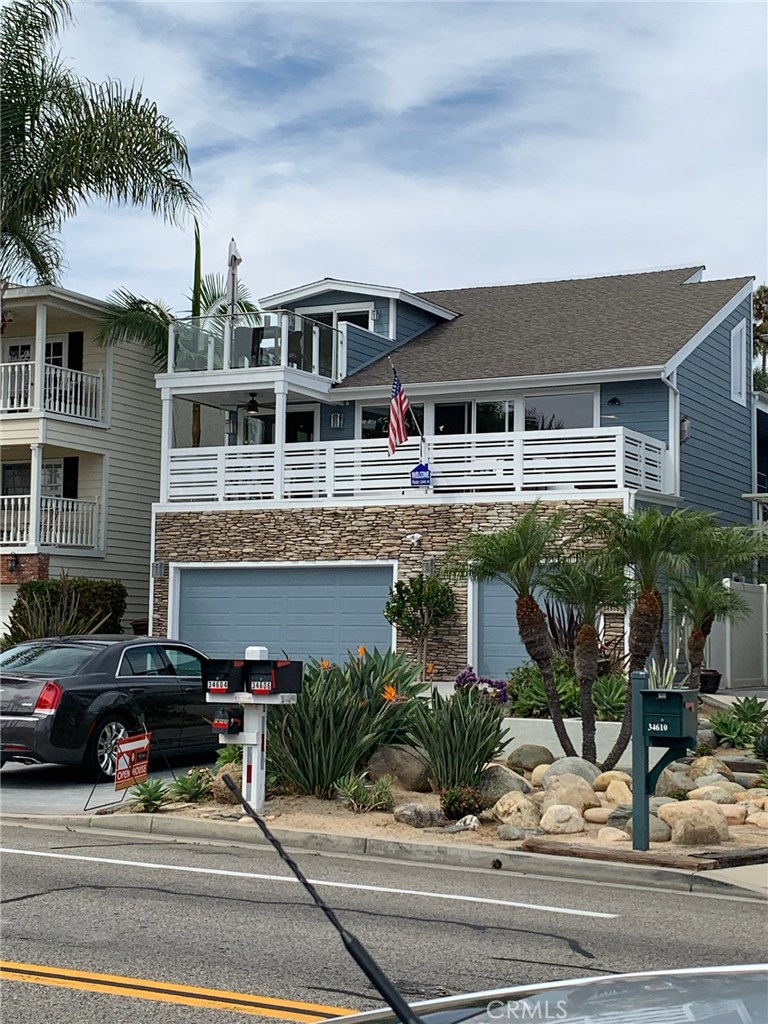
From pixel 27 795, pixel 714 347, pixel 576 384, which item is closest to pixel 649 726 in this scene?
pixel 27 795

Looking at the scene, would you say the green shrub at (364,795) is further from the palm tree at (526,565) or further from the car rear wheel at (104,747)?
the car rear wheel at (104,747)

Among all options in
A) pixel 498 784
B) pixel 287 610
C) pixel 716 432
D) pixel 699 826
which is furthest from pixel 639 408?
pixel 699 826

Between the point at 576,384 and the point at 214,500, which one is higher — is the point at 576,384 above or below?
above

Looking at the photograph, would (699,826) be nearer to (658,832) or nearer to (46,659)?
(658,832)

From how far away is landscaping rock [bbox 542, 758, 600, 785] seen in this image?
13867 millimetres

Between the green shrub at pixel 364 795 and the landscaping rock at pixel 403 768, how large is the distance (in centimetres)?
70

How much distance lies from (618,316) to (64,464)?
13.4 meters

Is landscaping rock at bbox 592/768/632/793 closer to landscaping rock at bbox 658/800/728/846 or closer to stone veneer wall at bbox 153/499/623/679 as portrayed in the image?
landscaping rock at bbox 658/800/728/846

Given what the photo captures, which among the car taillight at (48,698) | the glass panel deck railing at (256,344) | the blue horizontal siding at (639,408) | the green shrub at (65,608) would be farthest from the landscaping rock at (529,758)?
the glass panel deck railing at (256,344)

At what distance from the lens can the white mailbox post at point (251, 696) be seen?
40.9 feet

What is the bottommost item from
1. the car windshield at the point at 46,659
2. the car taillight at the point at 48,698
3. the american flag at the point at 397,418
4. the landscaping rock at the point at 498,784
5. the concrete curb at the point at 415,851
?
the concrete curb at the point at 415,851

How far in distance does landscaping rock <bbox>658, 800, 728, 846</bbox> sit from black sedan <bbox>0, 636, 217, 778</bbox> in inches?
222

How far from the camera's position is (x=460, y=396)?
27.4m

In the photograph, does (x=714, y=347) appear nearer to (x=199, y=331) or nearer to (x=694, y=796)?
A: (x=199, y=331)
